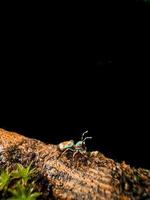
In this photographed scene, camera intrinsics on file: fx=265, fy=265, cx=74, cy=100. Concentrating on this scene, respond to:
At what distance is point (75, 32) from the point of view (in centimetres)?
390

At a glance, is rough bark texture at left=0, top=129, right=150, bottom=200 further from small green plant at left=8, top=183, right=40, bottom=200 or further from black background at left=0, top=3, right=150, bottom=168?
black background at left=0, top=3, right=150, bottom=168

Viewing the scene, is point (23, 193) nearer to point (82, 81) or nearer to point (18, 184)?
point (18, 184)

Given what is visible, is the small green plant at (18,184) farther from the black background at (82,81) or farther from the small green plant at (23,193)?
the black background at (82,81)

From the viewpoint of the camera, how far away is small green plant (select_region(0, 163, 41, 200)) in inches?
113

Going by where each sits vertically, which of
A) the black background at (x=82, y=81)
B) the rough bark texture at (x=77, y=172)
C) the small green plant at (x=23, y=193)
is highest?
the black background at (x=82, y=81)

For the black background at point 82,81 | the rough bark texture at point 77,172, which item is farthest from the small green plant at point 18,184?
the black background at point 82,81

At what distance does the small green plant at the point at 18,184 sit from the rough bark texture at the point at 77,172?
134 mm

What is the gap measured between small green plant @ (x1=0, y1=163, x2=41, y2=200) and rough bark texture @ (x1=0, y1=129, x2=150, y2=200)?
0.13 m

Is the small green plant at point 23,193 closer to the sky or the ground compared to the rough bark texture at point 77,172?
closer to the ground

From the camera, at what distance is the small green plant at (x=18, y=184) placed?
288 cm

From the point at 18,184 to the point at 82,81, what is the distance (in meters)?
2.05

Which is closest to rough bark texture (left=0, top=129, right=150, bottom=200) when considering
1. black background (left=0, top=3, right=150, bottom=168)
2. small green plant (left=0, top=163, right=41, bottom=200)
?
small green plant (left=0, top=163, right=41, bottom=200)

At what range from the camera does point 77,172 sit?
3.17 metres

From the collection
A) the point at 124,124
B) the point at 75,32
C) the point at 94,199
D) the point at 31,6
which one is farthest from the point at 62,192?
the point at 31,6
